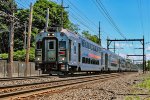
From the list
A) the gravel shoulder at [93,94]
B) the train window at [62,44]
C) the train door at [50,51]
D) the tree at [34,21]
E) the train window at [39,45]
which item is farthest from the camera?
the tree at [34,21]

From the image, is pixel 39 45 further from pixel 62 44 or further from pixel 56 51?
pixel 62 44

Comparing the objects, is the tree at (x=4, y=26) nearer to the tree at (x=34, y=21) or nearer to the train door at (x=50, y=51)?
the tree at (x=34, y=21)

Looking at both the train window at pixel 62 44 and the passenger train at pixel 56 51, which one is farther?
the train window at pixel 62 44

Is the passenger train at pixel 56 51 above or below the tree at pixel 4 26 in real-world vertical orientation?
below

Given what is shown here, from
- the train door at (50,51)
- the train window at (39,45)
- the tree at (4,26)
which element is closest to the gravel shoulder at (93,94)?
the train door at (50,51)

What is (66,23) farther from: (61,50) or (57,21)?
(61,50)

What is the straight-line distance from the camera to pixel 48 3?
85.9m

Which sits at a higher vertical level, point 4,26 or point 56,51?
point 4,26

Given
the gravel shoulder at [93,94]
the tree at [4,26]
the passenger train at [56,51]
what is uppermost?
the tree at [4,26]

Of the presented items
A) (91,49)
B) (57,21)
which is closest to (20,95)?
(91,49)

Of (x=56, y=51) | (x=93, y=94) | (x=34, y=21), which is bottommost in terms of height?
(x=93, y=94)

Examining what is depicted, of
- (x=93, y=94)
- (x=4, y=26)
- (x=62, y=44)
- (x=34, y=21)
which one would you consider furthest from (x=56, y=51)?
(x=34, y=21)

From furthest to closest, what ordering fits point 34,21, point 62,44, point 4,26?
point 34,21 → point 4,26 → point 62,44

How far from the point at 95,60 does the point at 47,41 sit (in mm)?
11987
